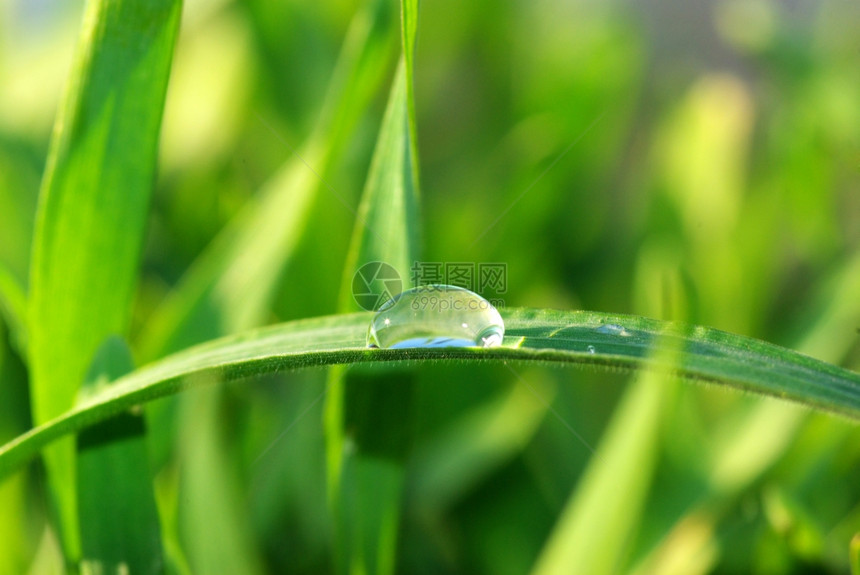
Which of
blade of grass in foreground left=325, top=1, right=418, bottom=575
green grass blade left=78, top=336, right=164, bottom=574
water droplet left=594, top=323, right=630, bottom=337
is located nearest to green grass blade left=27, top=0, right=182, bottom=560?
green grass blade left=78, top=336, right=164, bottom=574

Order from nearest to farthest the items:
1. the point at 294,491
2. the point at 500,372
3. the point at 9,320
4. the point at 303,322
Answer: the point at 303,322 < the point at 9,320 < the point at 294,491 < the point at 500,372

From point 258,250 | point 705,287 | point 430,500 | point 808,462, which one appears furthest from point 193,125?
point 808,462

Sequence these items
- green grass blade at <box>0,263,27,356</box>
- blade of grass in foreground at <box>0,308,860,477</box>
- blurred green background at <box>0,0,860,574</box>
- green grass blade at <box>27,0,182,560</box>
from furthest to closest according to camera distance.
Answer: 1. blurred green background at <box>0,0,860,574</box>
2. green grass blade at <box>0,263,27,356</box>
3. green grass blade at <box>27,0,182,560</box>
4. blade of grass in foreground at <box>0,308,860,477</box>

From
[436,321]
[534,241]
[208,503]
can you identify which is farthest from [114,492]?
[534,241]

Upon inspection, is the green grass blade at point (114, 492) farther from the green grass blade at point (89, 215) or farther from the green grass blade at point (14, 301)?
the green grass blade at point (14, 301)

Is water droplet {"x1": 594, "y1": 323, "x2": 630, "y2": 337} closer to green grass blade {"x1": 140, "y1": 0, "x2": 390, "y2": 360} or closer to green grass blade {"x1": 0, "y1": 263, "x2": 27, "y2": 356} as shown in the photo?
green grass blade {"x1": 140, "y1": 0, "x2": 390, "y2": 360}

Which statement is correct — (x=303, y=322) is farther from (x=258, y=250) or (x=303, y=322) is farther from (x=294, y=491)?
(x=294, y=491)

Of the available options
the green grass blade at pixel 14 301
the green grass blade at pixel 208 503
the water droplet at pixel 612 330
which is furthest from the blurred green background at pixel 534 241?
the water droplet at pixel 612 330
